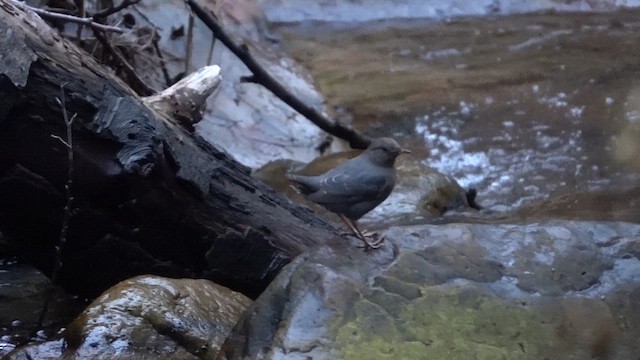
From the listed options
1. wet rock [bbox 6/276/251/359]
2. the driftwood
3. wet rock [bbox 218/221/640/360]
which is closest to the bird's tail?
the driftwood

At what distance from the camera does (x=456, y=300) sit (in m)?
2.52

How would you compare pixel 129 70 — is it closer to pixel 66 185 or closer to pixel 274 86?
pixel 274 86

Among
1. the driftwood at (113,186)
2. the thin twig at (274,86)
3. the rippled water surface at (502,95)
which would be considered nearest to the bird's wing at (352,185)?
the driftwood at (113,186)

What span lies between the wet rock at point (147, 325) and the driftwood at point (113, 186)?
12.6 inches

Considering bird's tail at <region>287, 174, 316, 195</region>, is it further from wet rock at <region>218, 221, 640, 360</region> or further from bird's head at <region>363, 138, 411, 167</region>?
wet rock at <region>218, 221, 640, 360</region>

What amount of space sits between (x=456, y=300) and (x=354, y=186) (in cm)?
83

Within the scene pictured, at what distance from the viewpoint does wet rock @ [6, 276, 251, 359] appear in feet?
8.60

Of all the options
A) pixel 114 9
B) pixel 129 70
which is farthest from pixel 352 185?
pixel 129 70

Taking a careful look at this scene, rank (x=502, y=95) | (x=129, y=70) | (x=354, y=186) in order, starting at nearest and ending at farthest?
1. (x=354, y=186)
2. (x=129, y=70)
3. (x=502, y=95)

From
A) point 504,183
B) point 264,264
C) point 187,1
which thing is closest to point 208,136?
point 187,1

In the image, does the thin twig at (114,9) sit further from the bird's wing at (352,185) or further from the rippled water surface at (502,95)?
the rippled water surface at (502,95)

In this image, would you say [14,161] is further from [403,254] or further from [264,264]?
[403,254]

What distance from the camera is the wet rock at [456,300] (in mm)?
2342

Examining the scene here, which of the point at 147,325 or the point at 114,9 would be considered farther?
the point at 114,9
